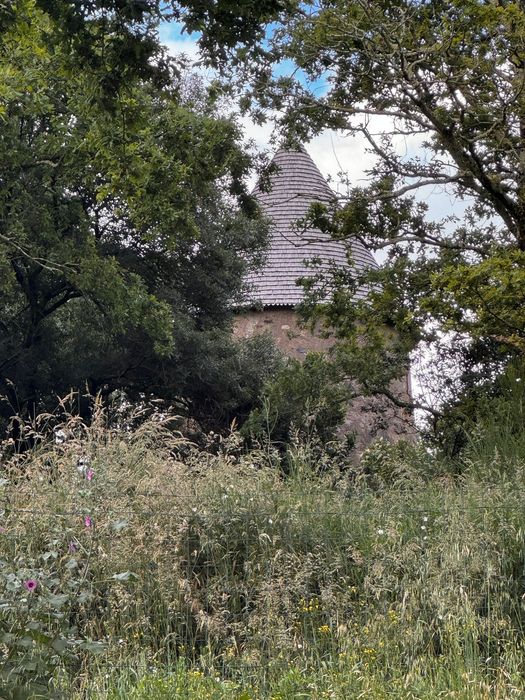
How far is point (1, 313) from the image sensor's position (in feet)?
56.8

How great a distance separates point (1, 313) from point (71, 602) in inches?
544

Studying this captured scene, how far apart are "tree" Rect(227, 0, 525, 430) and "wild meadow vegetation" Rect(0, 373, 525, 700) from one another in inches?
127

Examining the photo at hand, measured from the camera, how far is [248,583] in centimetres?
539

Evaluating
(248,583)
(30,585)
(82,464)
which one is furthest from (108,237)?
(30,585)

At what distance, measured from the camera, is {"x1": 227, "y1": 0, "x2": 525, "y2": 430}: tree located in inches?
375

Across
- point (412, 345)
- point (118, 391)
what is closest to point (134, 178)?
point (412, 345)

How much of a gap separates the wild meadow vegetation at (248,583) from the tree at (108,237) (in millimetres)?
4703

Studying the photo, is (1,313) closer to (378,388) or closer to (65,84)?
(65,84)

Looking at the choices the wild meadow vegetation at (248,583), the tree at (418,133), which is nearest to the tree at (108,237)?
the tree at (418,133)

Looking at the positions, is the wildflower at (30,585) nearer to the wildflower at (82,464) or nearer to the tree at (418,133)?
the wildflower at (82,464)

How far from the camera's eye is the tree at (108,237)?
11.8 meters

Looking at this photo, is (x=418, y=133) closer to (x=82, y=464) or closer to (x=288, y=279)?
(x=82, y=464)

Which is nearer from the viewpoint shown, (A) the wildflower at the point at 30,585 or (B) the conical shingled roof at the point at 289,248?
(A) the wildflower at the point at 30,585

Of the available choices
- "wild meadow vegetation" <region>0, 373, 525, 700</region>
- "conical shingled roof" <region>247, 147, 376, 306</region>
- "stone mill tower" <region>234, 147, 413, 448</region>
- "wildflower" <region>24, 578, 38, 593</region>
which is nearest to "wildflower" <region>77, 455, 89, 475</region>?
"wild meadow vegetation" <region>0, 373, 525, 700</region>
